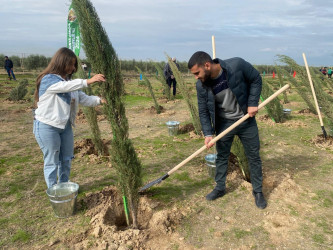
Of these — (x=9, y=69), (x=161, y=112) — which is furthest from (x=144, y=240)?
(x=9, y=69)

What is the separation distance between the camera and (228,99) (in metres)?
2.88

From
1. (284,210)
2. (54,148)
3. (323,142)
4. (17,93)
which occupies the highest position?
(17,93)

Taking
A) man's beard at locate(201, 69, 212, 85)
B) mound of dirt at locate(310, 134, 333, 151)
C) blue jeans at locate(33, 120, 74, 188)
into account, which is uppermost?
man's beard at locate(201, 69, 212, 85)

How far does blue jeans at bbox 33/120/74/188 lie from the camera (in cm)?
286

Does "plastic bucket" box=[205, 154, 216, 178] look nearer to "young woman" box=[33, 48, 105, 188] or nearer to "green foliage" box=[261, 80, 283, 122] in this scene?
"young woman" box=[33, 48, 105, 188]

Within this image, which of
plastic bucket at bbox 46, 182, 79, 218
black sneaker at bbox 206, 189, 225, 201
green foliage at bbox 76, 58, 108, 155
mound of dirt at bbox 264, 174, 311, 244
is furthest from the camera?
green foliage at bbox 76, 58, 108, 155

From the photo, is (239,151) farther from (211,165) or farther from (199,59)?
(199,59)

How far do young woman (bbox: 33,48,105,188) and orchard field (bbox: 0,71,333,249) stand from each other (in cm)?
62

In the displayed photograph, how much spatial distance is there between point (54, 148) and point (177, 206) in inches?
65.1

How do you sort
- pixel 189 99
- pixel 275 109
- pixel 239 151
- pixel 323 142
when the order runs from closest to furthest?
pixel 239 151 → pixel 323 142 → pixel 189 99 → pixel 275 109

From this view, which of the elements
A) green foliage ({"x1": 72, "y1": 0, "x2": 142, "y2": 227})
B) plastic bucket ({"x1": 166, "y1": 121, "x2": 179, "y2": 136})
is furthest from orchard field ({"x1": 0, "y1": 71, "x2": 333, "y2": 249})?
plastic bucket ({"x1": 166, "y1": 121, "x2": 179, "y2": 136})

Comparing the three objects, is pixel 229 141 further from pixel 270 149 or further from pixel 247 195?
pixel 270 149

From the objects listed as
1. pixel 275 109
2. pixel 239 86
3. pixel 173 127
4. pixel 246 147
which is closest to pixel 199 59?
pixel 239 86

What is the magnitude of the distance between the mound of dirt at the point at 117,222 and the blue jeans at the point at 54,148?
1.58ft
